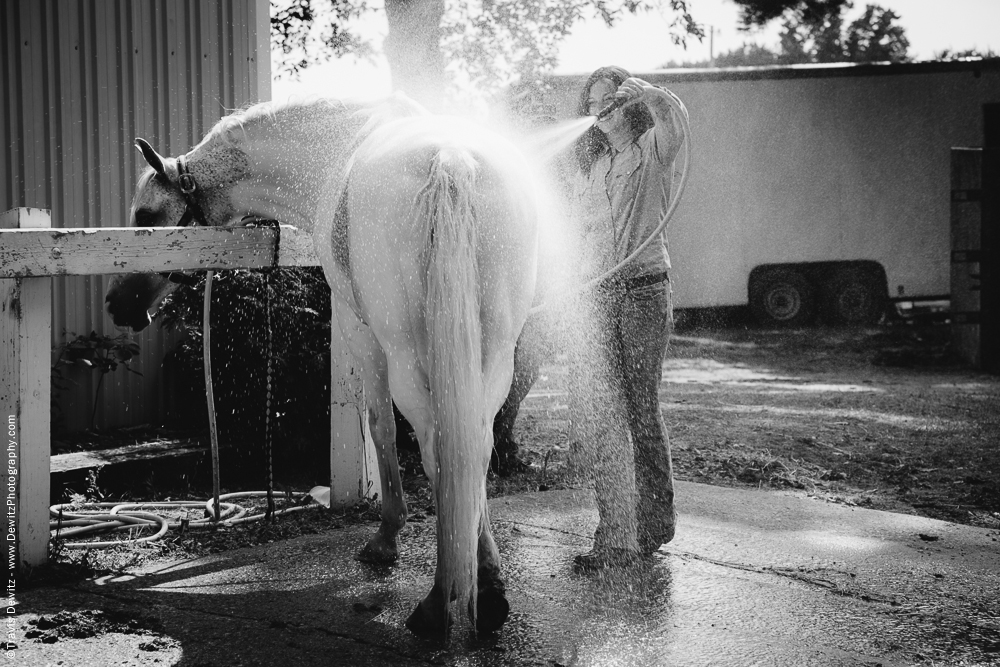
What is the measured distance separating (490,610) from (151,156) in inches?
90.3

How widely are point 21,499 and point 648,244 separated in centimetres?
262

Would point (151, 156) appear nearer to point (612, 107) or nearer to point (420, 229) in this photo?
point (420, 229)

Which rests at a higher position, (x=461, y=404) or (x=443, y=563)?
(x=461, y=404)

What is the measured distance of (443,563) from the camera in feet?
9.33

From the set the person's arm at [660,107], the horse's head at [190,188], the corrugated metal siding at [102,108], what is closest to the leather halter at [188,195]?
the horse's head at [190,188]

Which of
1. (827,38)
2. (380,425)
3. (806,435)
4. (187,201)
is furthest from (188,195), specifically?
(827,38)

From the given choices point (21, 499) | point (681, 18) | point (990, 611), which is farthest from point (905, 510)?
point (681, 18)

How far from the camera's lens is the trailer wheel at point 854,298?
48.1 feet

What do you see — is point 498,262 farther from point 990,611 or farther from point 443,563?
point 990,611

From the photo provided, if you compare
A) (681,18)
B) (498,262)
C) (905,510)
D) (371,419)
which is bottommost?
(905,510)

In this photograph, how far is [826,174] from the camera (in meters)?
14.6

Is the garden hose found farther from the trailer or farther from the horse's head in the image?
the trailer

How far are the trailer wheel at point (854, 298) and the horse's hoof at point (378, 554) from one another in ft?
40.7

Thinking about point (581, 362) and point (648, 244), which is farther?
point (581, 362)
